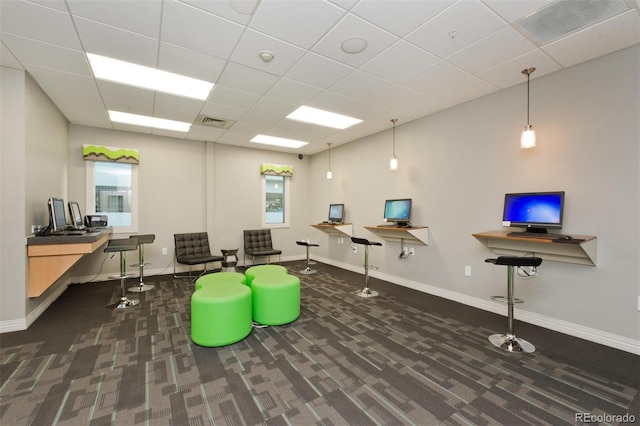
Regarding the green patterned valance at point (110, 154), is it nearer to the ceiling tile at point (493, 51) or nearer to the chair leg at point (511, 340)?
the ceiling tile at point (493, 51)

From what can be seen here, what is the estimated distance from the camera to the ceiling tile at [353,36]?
2.27m

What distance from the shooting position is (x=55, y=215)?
131 inches

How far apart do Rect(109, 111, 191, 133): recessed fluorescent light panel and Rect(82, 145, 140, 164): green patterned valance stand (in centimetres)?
65

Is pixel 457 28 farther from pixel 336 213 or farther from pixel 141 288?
pixel 141 288

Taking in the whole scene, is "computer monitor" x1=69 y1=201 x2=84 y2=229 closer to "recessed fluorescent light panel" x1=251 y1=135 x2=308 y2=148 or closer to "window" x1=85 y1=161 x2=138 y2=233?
"window" x1=85 y1=161 x2=138 y2=233

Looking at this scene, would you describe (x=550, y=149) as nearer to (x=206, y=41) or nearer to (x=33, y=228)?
(x=206, y=41)

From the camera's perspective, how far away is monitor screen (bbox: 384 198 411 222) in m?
4.54

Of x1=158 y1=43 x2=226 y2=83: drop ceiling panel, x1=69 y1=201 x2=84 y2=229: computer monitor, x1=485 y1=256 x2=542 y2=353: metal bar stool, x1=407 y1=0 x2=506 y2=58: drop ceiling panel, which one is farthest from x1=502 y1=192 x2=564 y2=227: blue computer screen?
x1=69 y1=201 x2=84 y2=229: computer monitor

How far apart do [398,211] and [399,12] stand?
10.2 feet

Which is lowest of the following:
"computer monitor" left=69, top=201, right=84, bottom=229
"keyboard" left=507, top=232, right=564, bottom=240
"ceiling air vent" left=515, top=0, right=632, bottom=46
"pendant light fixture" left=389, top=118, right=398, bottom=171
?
"keyboard" left=507, top=232, right=564, bottom=240

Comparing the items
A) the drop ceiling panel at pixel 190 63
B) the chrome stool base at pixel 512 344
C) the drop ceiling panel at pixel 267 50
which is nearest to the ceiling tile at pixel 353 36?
the drop ceiling panel at pixel 267 50

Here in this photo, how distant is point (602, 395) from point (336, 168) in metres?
5.39

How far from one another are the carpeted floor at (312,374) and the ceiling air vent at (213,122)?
307 cm

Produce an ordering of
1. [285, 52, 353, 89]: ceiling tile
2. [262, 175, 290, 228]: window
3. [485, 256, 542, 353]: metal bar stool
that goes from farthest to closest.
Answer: [262, 175, 290, 228]: window
[285, 52, 353, 89]: ceiling tile
[485, 256, 542, 353]: metal bar stool
